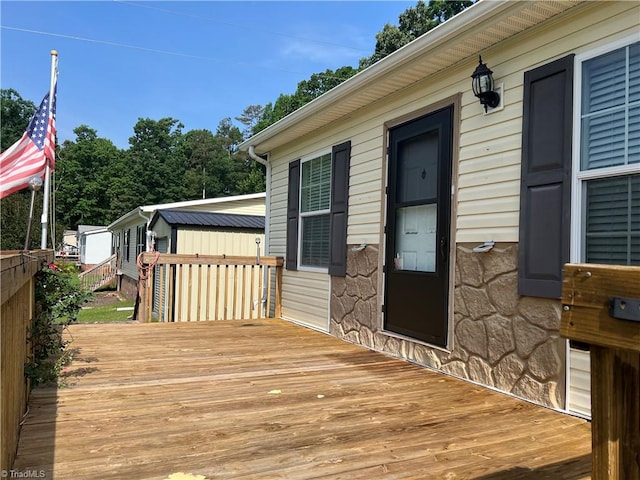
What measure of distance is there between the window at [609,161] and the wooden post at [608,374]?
206 centimetres

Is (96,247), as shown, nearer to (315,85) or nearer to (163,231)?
(315,85)

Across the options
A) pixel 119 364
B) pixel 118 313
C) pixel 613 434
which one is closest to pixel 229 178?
A: pixel 118 313

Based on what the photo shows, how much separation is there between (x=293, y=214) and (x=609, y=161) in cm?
429

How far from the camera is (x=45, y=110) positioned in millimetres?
4418

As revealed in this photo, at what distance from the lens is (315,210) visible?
585 centimetres

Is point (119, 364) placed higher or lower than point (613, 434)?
lower

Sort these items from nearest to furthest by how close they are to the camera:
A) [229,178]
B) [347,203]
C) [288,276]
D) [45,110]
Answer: [45,110] < [347,203] < [288,276] < [229,178]

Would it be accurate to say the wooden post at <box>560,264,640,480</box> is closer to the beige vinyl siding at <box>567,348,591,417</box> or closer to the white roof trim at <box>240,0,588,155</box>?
the beige vinyl siding at <box>567,348,591,417</box>

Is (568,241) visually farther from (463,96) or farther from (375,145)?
(375,145)

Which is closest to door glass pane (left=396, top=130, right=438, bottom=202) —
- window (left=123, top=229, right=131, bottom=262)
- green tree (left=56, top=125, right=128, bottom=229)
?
window (left=123, top=229, right=131, bottom=262)

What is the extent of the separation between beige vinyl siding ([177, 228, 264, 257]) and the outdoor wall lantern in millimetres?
8814

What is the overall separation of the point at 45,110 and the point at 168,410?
3.41 metres

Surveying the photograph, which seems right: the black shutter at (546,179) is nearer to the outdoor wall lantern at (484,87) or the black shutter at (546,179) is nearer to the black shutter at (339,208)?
the outdoor wall lantern at (484,87)

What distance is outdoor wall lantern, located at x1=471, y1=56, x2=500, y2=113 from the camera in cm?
319
